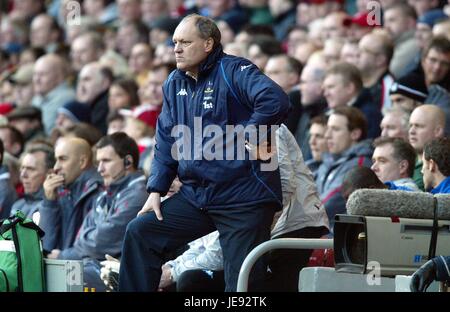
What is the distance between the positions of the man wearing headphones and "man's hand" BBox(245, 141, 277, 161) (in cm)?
255

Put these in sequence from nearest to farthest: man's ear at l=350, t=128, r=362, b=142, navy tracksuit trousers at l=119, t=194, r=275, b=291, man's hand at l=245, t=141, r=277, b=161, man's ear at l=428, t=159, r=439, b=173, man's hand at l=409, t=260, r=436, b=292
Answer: man's hand at l=409, t=260, r=436, b=292 → man's hand at l=245, t=141, r=277, b=161 → navy tracksuit trousers at l=119, t=194, r=275, b=291 → man's ear at l=428, t=159, r=439, b=173 → man's ear at l=350, t=128, r=362, b=142

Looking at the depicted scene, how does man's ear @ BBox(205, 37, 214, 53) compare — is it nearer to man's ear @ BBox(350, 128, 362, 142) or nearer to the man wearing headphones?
the man wearing headphones

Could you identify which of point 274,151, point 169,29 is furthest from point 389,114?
point 169,29

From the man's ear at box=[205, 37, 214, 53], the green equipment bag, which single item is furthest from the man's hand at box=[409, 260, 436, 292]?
the green equipment bag

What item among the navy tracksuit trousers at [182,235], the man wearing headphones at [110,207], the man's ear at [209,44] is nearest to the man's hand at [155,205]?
the navy tracksuit trousers at [182,235]

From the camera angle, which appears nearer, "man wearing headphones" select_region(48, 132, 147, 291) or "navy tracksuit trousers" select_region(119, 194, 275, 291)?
"navy tracksuit trousers" select_region(119, 194, 275, 291)

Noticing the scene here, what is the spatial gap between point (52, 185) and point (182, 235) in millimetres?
3404

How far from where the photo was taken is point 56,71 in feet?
50.8

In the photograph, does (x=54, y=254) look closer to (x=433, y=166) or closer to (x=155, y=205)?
(x=155, y=205)

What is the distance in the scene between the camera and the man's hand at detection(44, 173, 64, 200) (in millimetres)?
10742

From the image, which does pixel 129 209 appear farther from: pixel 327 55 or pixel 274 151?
pixel 327 55

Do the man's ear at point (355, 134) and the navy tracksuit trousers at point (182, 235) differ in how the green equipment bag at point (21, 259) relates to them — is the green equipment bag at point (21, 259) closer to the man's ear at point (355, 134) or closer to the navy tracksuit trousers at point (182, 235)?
the navy tracksuit trousers at point (182, 235)

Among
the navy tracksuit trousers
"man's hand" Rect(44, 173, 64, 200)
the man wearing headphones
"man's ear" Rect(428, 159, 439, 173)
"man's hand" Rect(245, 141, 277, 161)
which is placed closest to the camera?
"man's hand" Rect(245, 141, 277, 161)

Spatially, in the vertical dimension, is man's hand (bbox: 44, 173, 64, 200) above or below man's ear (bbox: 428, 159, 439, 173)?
below
